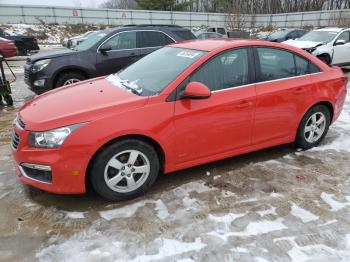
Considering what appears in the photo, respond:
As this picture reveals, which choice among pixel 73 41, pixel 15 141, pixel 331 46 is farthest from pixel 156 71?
pixel 73 41

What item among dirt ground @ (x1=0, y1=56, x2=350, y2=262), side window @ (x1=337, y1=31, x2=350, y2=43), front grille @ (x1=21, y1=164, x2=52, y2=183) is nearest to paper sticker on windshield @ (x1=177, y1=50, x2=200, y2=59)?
dirt ground @ (x1=0, y1=56, x2=350, y2=262)

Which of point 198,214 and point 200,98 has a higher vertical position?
point 200,98

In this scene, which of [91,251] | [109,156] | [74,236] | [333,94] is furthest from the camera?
[333,94]

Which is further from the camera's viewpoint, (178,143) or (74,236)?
(178,143)

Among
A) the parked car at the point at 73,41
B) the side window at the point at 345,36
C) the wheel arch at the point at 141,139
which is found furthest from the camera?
the side window at the point at 345,36

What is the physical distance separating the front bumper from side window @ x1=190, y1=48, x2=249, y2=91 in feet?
4.93

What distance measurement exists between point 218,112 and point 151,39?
5.34 meters

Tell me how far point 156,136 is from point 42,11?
3675 cm

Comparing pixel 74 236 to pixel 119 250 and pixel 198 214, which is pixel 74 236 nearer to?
pixel 119 250

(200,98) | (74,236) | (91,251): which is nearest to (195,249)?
(91,251)

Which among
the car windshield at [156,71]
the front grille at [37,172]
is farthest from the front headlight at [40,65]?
the front grille at [37,172]

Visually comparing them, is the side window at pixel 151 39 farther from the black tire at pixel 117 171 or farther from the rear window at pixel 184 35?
the black tire at pixel 117 171

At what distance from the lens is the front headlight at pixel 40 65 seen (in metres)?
7.49

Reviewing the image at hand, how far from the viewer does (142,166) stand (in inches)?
139
